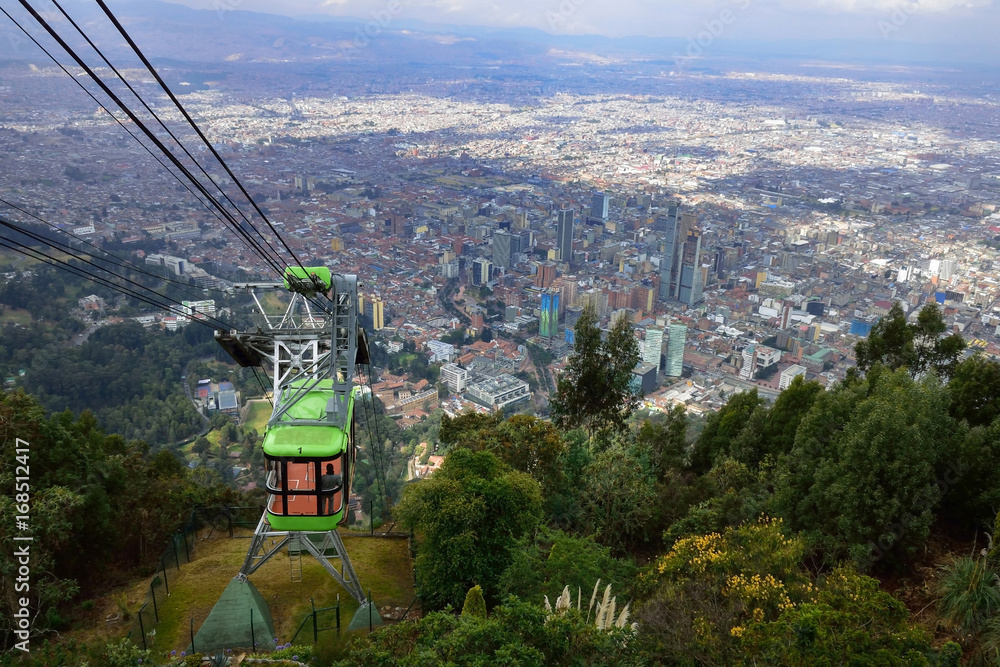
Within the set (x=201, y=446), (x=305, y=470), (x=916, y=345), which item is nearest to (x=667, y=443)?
(x=916, y=345)

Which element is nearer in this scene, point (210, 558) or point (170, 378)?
point (210, 558)

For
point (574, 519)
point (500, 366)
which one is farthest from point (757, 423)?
point (500, 366)

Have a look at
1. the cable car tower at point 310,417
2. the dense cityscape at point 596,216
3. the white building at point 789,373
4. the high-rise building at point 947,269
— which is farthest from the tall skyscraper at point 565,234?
the cable car tower at point 310,417

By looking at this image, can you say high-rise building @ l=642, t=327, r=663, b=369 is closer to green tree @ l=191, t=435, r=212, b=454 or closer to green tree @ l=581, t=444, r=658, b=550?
green tree @ l=191, t=435, r=212, b=454

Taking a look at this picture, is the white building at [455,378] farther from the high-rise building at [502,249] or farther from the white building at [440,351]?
the high-rise building at [502,249]

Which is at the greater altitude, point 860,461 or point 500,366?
point 860,461

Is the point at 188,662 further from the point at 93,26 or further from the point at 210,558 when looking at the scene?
the point at 93,26
